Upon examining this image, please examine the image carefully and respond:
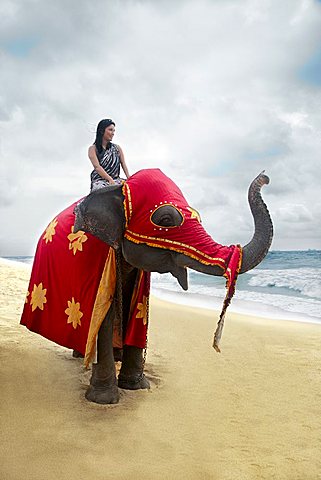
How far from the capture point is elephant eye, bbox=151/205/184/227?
3314mm

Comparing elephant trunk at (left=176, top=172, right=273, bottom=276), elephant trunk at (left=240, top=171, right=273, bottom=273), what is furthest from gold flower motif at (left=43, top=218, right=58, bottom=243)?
elephant trunk at (left=240, top=171, right=273, bottom=273)

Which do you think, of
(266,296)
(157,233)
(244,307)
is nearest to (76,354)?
(157,233)

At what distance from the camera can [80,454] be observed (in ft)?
10.00

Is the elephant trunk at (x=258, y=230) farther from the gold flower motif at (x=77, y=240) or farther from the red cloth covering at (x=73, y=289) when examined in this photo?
the gold flower motif at (x=77, y=240)

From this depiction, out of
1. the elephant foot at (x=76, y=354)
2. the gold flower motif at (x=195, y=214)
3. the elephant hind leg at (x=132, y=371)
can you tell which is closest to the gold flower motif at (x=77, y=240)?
the gold flower motif at (x=195, y=214)

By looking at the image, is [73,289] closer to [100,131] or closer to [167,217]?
[167,217]

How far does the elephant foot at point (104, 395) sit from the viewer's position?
3871 millimetres

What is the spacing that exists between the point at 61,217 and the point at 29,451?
192cm

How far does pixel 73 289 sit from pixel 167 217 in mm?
1046

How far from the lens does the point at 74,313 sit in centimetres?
393

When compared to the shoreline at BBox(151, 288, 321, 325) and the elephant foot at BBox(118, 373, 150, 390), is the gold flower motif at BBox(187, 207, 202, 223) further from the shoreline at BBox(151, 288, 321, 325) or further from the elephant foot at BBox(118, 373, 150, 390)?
the shoreline at BBox(151, 288, 321, 325)

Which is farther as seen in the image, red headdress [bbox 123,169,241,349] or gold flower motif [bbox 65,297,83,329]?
gold flower motif [bbox 65,297,83,329]

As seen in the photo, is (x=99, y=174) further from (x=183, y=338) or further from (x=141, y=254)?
(x=183, y=338)

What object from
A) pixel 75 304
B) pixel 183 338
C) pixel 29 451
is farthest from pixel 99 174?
pixel 183 338
